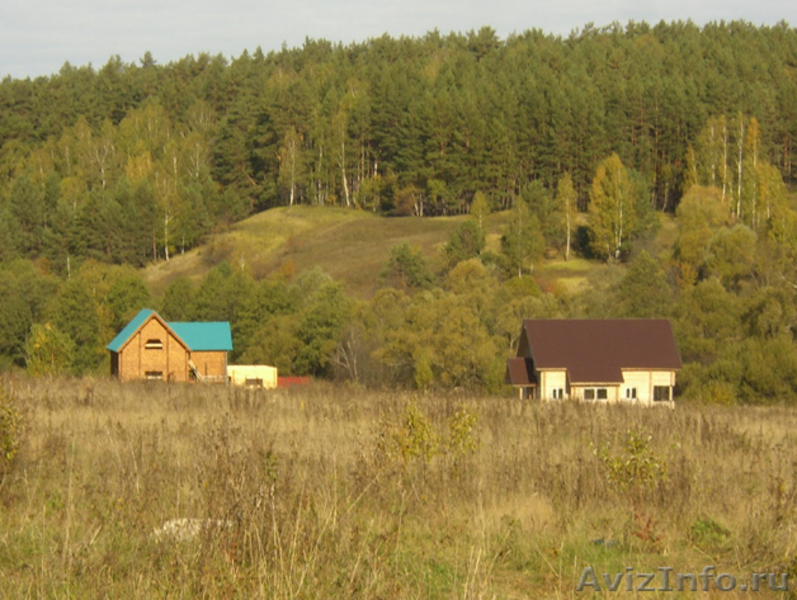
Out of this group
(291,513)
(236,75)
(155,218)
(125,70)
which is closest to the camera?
Answer: (291,513)

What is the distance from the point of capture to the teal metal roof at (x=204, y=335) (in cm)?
5444

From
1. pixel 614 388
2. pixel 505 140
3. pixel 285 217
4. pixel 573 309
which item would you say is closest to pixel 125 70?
pixel 285 217

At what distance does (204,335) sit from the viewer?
55156mm

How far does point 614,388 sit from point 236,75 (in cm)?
10862

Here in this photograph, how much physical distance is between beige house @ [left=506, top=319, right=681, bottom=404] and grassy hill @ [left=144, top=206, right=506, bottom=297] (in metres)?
31.8

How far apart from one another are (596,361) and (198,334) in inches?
973

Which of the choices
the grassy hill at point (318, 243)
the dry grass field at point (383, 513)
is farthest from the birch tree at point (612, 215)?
the dry grass field at point (383, 513)

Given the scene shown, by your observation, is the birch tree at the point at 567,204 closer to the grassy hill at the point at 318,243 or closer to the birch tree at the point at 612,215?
the birch tree at the point at 612,215

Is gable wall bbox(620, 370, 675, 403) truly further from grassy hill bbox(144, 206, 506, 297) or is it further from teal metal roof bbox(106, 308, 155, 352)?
grassy hill bbox(144, 206, 506, 297)

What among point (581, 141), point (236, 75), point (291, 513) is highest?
point (236, 75)

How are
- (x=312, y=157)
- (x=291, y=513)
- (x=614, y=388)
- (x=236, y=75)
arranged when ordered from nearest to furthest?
(x=291, y=513), (x=614, y=388), (x=312, y=157), (x=236, y=75)

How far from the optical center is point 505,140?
95188 mm

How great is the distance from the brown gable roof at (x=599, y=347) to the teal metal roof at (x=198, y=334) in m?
20.9

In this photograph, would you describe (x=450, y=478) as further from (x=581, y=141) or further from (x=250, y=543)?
(x=581, y=141)
